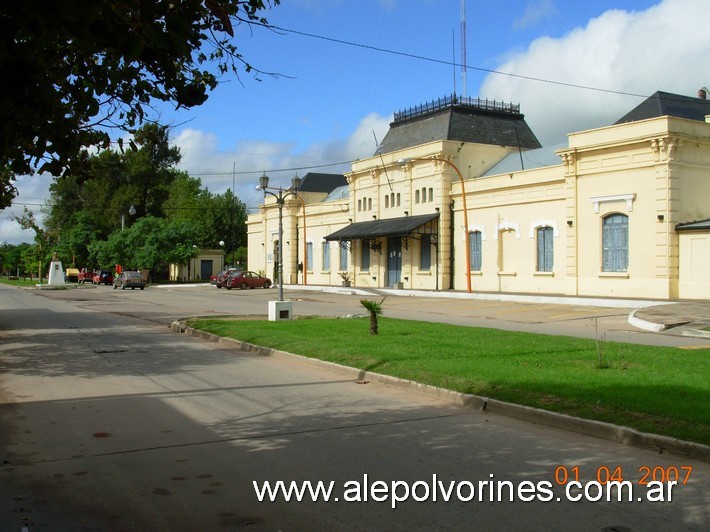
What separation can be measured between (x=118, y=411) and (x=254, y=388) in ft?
7.53

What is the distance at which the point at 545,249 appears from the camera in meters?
36.1

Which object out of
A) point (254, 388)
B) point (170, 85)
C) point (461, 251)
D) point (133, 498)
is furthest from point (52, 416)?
point (461, 251)

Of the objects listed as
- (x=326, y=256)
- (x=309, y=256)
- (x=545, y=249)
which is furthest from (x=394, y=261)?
(x=545, y=249)

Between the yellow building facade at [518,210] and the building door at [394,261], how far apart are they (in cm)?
13

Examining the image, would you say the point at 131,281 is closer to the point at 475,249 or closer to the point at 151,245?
the point at 151,245

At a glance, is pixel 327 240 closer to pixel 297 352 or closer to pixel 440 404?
pixel 297 352

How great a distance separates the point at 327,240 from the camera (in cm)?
5281

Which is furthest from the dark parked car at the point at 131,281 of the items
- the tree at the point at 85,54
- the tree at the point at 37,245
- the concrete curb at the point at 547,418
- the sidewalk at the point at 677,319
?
the tree at the point at 85,54

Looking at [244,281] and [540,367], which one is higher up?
[244,281]

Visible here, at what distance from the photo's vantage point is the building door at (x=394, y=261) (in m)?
46.5

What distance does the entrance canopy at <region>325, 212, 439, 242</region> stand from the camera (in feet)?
140

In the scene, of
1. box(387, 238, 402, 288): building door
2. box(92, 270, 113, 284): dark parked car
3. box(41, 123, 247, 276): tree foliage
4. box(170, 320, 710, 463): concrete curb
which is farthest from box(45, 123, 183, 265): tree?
box(170, 320, 710, 463): concrete curb

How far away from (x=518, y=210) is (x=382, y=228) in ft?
35.0

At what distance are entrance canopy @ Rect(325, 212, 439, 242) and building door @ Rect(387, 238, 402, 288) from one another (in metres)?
1.36
